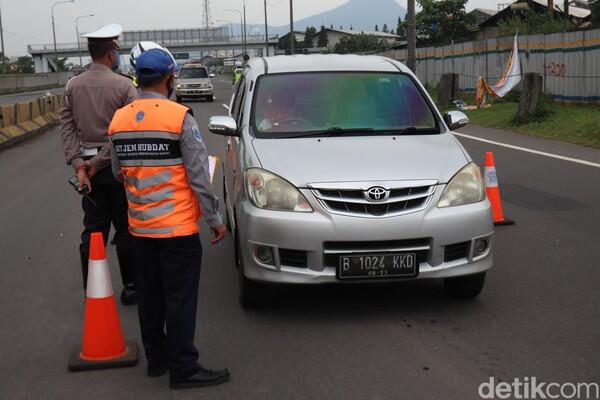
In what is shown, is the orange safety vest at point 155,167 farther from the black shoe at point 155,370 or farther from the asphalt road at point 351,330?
the asphalt road at point 351,330

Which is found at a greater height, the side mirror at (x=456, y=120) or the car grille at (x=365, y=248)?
the side mirror at (x=456, y=120)

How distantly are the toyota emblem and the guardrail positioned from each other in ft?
46.8

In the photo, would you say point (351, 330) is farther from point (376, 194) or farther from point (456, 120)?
point (456, 120)

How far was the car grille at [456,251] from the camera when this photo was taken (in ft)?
15.2

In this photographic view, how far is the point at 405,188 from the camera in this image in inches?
179

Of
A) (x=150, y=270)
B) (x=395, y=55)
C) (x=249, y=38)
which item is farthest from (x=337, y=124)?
(x=249, y=38)

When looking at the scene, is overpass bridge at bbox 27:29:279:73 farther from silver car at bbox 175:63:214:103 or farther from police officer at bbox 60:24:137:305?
police officer at bbox 60:24:137:305

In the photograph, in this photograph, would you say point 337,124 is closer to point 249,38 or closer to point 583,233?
point 583,233

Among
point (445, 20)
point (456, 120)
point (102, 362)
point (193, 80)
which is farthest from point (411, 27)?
point (445, 20)

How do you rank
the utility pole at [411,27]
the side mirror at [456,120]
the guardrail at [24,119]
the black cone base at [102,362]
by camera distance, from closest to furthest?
the black cone base at [102,362], the side mirror at [456,120], the guardrail at [24,119], the utility pole at [411,27]

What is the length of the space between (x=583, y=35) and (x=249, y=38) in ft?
307

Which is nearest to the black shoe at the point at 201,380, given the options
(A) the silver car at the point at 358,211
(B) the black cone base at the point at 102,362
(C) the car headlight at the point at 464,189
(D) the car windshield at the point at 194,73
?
(B) the black cone base at the point at 102,362

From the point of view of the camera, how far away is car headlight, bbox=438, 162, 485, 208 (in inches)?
184
